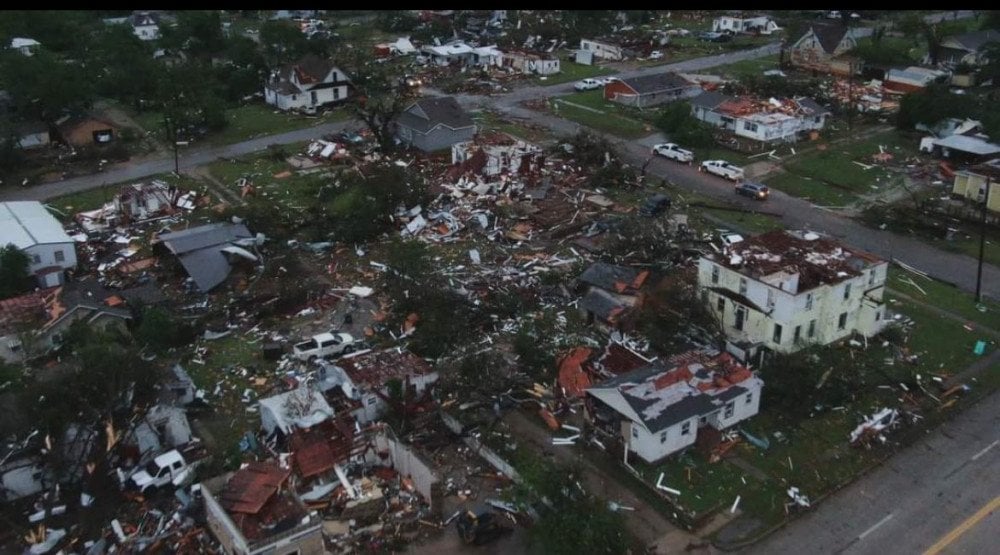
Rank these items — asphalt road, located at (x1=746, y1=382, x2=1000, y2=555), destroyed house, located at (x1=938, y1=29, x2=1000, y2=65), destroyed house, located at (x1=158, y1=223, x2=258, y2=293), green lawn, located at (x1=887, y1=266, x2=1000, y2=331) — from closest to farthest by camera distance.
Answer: asphalt road, located at (x1=746, y1=382, x2=1000, y2=555) < green lawn, located at (x1=887, y1=266, x2=1000, y2=331) < destroyed house, located at (x1=158, y1=223, x2=258, y2=293) < destroyed house, located at (x1=938, y1=29, x2=1000, y2=65)

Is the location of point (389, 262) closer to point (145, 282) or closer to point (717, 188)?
point (145, 282)

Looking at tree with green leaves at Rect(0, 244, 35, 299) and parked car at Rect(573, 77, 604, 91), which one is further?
parked car at Rect(573, 77, 604, 91)

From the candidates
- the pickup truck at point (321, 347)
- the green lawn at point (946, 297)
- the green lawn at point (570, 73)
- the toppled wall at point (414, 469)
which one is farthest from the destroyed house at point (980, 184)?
the green lawn at point (570, 73)

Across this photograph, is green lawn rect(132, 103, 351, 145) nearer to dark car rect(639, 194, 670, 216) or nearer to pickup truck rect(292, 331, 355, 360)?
dark car rect(639, 194, 670, 216)

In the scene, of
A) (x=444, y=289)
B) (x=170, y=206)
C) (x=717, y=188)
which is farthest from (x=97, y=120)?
(x=717, y=188)

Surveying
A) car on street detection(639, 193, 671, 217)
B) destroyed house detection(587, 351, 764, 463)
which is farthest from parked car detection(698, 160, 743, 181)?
destroyed house detection(587, 351, 764, 463)

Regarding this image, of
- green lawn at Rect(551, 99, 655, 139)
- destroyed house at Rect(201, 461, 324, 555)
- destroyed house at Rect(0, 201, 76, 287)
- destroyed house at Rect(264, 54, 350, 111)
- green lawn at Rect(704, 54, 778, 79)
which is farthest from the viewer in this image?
green lawn at Rect(704, 54, 778, 79)
